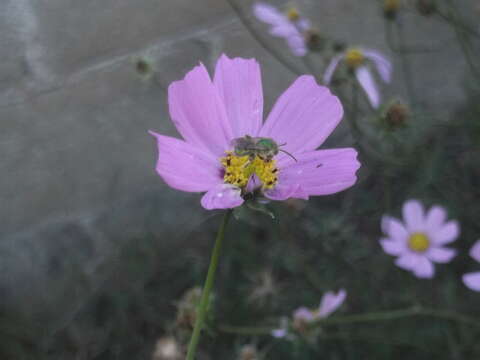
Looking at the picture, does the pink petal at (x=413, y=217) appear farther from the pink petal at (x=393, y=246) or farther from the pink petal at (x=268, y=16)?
the pink petal at (x=268, y=16)

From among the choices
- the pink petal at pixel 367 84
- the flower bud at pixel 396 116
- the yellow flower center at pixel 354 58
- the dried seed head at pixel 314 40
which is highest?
the flower bud at pixel 396 116

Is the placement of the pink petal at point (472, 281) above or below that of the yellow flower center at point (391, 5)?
below

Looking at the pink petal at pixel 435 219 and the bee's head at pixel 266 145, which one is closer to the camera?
the bee's head at pixel 266 145

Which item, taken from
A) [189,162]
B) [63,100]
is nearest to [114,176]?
[63,100]

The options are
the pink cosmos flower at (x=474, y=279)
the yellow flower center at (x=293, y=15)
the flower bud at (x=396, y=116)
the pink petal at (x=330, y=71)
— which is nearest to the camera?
the pink cosmos flower at (x=474, y=279)

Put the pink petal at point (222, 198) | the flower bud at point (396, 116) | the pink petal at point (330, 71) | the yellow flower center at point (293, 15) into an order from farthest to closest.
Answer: the yellow flower center at point (293, 15) < the pink petal at point (330, 71) < the flower bud at point (396, 116) < the pink petal at point (222, 198)

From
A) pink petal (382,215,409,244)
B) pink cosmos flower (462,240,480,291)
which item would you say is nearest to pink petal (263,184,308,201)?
pink cosmos flower (462,240,480,291)

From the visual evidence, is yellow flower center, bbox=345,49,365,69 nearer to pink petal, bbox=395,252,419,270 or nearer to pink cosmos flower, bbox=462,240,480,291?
pink petal, bbox=395,252,419,270

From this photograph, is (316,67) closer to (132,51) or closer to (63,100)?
(132,51)

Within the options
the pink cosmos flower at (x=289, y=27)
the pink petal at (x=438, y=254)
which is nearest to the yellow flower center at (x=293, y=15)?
the pink cosmos flower at (x=289, y=27)
